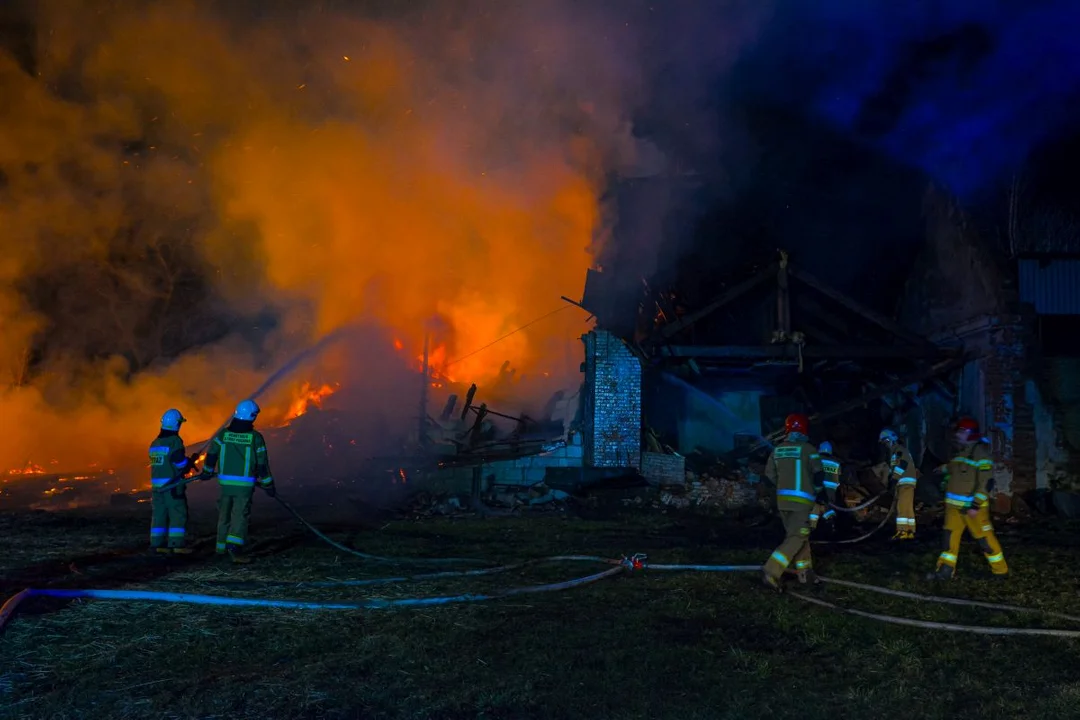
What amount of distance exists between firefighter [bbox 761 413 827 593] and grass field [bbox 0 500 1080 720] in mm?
227

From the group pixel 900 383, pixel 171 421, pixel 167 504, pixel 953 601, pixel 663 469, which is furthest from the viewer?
pixel 900 383

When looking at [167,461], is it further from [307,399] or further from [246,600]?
[307,399]

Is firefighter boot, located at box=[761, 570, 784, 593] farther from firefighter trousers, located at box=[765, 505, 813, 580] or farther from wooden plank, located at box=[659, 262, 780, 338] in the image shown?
wooden plank, located at box=[659, 262, 780, 338]

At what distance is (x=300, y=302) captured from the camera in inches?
915

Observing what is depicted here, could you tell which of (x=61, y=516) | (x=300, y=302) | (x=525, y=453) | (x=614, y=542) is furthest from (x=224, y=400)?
(x=614, y=542)

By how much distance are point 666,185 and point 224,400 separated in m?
16.7

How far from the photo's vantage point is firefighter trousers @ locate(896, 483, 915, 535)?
938cm

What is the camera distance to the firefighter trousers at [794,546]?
623 cm

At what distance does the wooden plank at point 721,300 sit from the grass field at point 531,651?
5524 mm

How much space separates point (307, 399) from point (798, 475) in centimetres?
1623

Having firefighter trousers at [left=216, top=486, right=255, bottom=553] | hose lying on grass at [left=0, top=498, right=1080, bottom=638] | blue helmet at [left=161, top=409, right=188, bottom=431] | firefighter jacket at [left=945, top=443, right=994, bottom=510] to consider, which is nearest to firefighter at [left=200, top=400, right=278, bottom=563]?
firefighter trousers at [left=216, top=486, right=255, bottom=553]

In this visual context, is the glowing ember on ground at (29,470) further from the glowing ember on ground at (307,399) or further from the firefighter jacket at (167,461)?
the firefighter jacket at (167,461)

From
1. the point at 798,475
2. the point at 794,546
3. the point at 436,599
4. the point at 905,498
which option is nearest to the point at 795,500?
the point at 798,475

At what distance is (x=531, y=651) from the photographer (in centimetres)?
461
